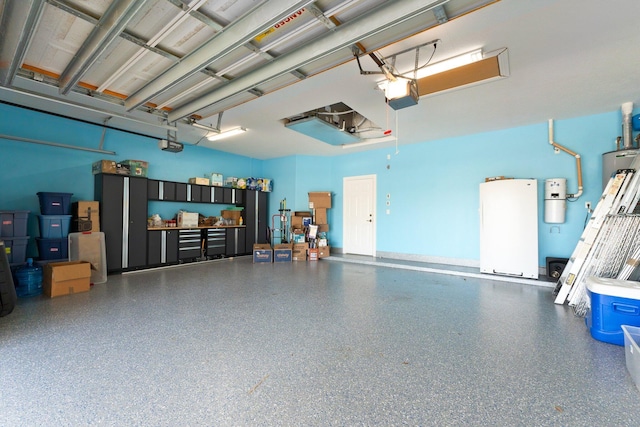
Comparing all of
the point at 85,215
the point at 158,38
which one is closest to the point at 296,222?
the point at 85,215

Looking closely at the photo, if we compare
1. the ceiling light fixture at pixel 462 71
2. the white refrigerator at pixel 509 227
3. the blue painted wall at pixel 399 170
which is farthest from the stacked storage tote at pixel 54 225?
the white refrigerator at pixel 509 227

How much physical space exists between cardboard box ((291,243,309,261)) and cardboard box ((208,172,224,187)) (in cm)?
246

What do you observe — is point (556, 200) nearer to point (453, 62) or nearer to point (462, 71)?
point (462, 71)

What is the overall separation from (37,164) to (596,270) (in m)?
8.10

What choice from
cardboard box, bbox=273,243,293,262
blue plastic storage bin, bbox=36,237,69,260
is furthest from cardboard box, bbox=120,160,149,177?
cardboard box, bbox=273,243,293,262

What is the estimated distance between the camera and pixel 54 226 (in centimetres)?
426

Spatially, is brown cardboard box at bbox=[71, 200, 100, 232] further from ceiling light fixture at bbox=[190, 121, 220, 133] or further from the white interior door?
the white interior door

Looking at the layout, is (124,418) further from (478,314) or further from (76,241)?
(76,241)

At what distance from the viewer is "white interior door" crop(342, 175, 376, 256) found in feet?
22.4

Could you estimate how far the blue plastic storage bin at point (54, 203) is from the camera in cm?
419

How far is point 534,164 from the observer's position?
193 inches

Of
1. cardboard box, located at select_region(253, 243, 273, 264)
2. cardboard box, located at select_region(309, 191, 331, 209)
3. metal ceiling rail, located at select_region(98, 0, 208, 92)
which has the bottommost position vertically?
cardboard box, located at select_region(253, 243, 273, 264)

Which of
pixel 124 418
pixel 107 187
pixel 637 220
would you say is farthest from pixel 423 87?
pixel 107 187

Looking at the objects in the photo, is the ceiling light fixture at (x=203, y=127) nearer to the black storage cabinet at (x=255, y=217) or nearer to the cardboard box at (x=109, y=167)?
the cardboard box at (x=109, y=167)
